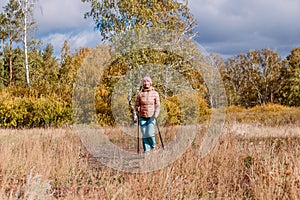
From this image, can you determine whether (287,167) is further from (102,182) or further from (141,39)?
(141,39)

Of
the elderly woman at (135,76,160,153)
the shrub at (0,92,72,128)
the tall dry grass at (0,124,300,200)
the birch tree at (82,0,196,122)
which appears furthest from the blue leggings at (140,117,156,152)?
the shrub at (0,92,72,128)

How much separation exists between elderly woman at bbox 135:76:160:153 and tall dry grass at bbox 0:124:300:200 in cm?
109

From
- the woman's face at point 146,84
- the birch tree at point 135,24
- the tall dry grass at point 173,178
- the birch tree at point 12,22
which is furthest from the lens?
the birch tree at point 12,22

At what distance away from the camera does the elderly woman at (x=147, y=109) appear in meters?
6.64

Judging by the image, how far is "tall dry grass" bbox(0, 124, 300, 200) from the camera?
3.76 metres

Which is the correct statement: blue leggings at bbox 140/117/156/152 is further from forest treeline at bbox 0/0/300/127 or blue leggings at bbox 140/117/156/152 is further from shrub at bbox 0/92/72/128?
shrub at bbox 0/92/72/128

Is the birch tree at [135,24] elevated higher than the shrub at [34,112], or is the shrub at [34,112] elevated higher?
the birch tree at [135,24]

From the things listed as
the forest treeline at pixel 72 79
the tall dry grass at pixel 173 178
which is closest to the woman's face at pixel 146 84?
the tall dry grass at pixel 173 178

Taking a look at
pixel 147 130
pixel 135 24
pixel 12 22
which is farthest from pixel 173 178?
pixel 12 22

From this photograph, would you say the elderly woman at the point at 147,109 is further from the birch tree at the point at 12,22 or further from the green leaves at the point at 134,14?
the birch tree at the point at 12,22

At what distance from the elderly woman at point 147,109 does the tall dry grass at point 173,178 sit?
3.58 feet

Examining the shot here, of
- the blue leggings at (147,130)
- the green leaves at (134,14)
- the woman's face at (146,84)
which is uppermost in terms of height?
the green leaves at (134,14)

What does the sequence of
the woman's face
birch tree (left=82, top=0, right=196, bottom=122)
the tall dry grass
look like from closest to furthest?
the tall dry grass
the woman's face
birch tree (left=82, top=0, right=196, bottom=122)

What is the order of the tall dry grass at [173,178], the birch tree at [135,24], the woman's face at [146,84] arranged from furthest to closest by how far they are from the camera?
1. the birch tree at [135,24]
2. the woman's face at [146,84]
3. the tall dry grass at [173,178]
